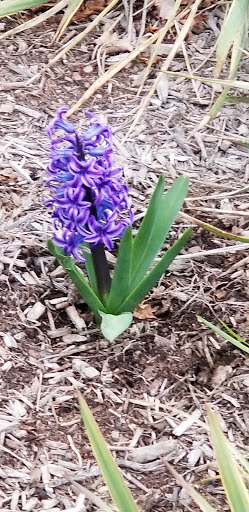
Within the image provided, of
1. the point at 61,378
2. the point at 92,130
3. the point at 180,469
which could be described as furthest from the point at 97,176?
the point at 180,469

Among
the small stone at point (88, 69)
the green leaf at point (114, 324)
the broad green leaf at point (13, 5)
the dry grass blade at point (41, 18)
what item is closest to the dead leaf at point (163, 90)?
the small stone at point (88, 69)

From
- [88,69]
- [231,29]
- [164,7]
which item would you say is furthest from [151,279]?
[164,7]

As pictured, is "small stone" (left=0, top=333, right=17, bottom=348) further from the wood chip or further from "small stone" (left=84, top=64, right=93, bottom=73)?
"small stone" (left=84, top=64, right=93, bottom=73)

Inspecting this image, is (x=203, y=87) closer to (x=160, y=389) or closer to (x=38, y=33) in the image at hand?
(x=38, y=33)

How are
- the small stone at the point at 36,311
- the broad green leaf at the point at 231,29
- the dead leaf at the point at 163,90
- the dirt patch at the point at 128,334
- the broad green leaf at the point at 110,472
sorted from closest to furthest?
the broad green leaf at the point at 110,472
the broad green leaf at the point at 231,29
the dirt patch at the point at 128,334
the small stone at the point at 36,311
the dead leaf at the point at 163,90

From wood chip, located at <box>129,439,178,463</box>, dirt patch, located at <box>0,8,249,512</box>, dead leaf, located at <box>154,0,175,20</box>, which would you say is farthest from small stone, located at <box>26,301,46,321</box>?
dead leaf, located at <box>154,0,175,20</box>

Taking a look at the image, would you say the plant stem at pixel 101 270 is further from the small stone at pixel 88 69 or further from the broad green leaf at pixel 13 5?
the small stone at pixel 88 69
